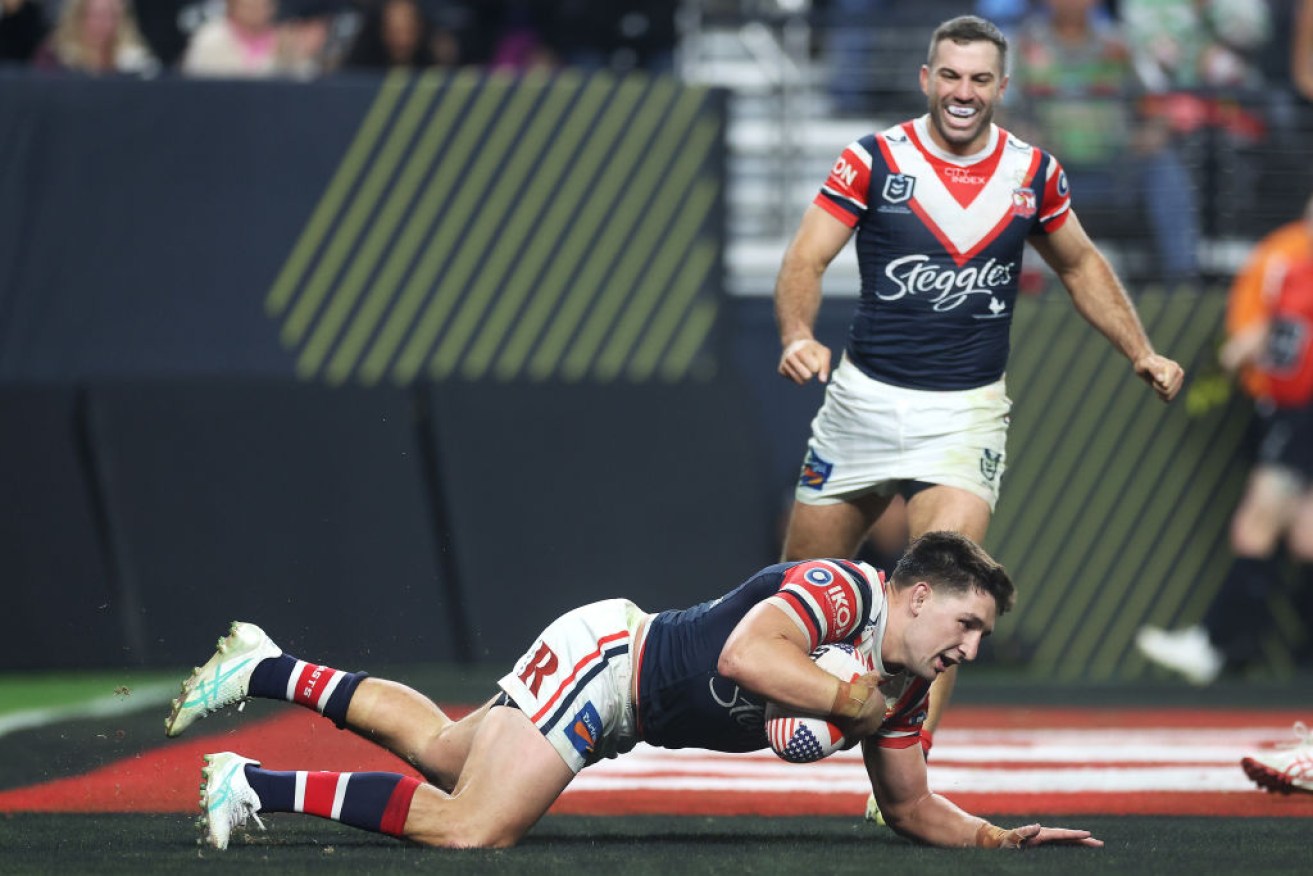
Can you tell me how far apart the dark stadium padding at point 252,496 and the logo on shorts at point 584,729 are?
567 centimetres

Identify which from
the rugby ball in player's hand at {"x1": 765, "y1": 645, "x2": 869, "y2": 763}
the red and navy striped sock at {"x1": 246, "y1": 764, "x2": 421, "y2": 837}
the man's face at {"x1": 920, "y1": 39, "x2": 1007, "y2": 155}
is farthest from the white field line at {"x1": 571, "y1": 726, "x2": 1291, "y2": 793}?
the rugby ball in player's hand at {"x1": 765, "y1": 645, "x2": 869, "y2": 763}

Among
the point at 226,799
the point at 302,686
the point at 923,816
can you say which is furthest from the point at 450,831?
the point at 923,816

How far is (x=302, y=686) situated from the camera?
6.45 m

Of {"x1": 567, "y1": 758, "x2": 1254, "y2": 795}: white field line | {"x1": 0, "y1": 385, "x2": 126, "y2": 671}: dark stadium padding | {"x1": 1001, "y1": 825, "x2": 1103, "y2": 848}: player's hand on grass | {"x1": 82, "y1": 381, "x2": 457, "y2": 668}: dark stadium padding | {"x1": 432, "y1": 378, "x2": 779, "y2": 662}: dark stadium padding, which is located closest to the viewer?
{"x1": 1001, "y1": 825, "x2": 1103, "y2": 848}: player's hand on grass

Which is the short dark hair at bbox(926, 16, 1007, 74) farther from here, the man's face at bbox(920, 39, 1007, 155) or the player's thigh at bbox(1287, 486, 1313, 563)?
the player's thigh at bbox(1287, 486, 1313, 563)

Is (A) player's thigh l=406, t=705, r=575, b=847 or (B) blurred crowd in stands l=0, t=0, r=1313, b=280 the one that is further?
(B) blurred crowd in stands l=0, t=0, r=1313, b=280

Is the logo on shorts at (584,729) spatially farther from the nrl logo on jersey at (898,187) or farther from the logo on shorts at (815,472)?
the nrl logo on jersey at (898,187)

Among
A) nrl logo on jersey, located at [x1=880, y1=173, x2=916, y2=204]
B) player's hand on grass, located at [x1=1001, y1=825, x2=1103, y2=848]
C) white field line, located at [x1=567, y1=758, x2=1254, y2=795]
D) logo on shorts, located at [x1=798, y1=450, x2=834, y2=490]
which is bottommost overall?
white field line, located at [x1=567, y1=758, x2=1254, y2=795]

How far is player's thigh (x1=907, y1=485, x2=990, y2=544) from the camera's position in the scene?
7492 millimetres

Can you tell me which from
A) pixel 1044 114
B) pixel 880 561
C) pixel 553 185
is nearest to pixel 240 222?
pixel 553 185

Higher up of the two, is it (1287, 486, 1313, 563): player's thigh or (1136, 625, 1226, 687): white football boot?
(1287, 486, 1313, 563): player's thigh

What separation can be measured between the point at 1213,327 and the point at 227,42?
6.26 m

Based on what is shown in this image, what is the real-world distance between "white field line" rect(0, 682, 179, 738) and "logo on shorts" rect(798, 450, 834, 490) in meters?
3.05

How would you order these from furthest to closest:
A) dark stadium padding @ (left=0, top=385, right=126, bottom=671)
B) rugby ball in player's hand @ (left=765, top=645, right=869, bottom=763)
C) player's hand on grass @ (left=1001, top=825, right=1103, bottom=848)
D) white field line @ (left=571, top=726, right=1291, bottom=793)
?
dark stadium padding @ (left=0, top=385, right=126, bottom=671), white field line @ (left=571, top=726, right=1291, bottom=793), player's hand on grass @ (left=1001, top=825, right=1103, bottom=848), rugby ball in player's hand @ (left=765, top=645, right=869, bottom=763)
